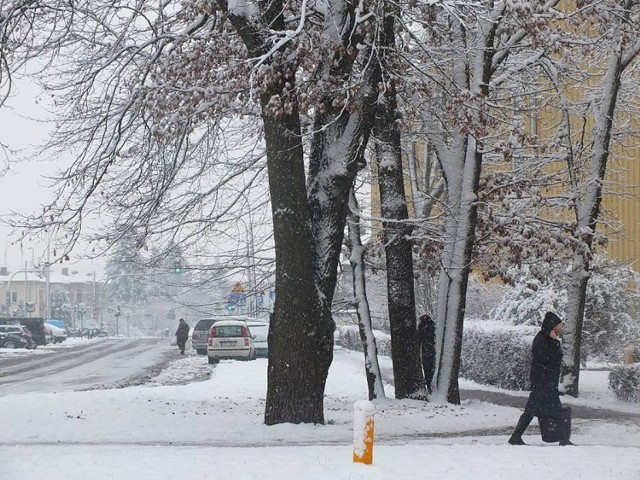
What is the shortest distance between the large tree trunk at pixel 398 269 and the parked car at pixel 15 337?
40.2 meters

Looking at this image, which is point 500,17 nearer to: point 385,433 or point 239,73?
point 239,73

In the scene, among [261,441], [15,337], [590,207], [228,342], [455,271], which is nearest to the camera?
[261,441]

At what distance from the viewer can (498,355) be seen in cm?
2319

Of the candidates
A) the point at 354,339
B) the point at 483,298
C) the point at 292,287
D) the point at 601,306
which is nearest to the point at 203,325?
the point at 354,339

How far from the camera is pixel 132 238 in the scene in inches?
674

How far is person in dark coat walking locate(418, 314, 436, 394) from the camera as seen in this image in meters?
19.0

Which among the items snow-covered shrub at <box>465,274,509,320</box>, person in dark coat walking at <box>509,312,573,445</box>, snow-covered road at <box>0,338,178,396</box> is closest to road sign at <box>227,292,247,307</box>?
snow-covered road at <box>0,338,178,396</box>

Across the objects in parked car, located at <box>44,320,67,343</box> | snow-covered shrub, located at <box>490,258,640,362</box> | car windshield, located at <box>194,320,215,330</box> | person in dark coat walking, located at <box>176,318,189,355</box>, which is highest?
snow-covered shrub, located at <box>490,258,640,362</box>

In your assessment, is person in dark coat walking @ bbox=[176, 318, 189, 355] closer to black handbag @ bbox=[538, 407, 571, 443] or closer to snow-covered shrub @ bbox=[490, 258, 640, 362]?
snow-covered shrub @ bbox=[490, 258, 640, 362]

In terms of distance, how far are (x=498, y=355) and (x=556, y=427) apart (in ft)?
37.3

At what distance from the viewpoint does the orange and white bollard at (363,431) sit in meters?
8.66

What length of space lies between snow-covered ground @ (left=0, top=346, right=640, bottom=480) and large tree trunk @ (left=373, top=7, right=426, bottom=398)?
0.61m

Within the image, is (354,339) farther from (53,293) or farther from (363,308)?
(53,293)

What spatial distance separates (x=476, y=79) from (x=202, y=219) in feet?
17.6
